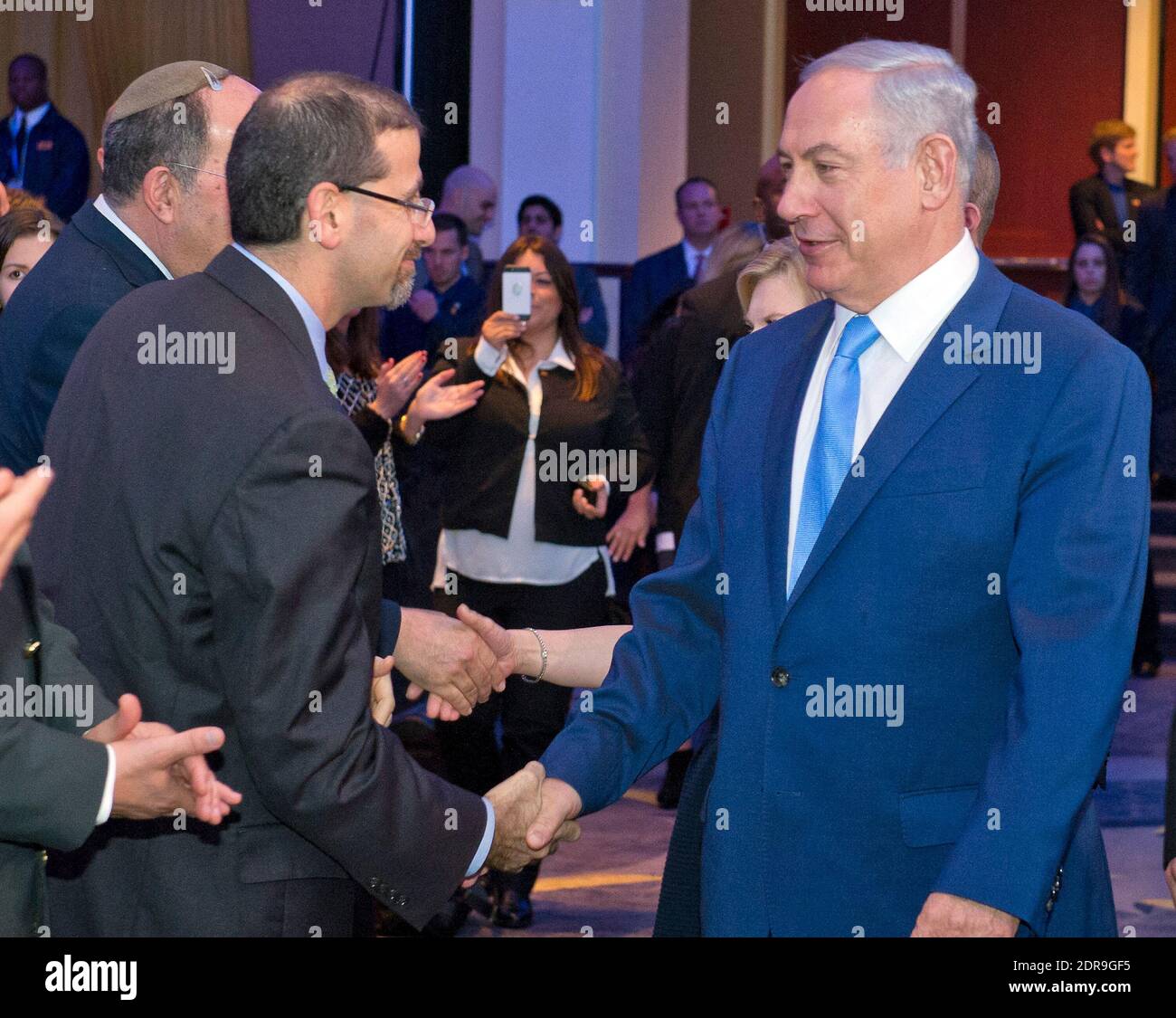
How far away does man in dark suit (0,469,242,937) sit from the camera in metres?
2.25

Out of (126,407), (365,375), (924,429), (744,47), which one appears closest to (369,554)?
(126,407)

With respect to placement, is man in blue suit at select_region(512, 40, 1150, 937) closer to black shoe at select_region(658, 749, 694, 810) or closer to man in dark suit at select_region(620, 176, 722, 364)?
black shoe at select_region(658, 749, 694, 810)

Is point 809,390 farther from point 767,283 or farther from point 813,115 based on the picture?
point 767,283

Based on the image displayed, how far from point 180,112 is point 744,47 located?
1010 centimetres

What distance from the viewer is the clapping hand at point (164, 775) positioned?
2.31m

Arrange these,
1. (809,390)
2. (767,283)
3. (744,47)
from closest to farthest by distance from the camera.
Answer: (809,390)
(767,283)
(744,47)

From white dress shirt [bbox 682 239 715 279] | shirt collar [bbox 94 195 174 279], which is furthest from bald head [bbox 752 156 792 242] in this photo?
white dress shirt [bbox 682 239 715 279]

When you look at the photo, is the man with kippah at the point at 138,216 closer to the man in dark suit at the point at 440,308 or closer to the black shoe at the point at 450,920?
the black shoe at the point at 450,920

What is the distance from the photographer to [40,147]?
958 centimetres

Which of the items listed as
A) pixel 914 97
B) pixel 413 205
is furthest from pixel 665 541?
pixel 914 97

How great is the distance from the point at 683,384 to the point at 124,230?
2983mm

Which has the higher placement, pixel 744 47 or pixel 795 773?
pixel 744 47

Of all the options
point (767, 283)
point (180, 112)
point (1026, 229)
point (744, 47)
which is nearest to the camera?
point (180, 112)

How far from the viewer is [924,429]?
2.48m
